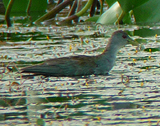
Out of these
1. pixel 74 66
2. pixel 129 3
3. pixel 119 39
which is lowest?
pixel 74 66

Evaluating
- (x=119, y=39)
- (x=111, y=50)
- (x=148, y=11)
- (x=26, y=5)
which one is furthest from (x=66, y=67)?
(x=26, y=5)

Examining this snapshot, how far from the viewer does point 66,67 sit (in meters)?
8.21

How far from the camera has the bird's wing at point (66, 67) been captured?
8031 mm

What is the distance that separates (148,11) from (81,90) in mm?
6197

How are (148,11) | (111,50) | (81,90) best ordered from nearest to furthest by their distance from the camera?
(81,90)
(111,50)
(148,11)

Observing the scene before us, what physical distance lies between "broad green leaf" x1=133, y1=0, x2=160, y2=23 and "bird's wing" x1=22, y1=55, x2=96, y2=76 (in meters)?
4.45

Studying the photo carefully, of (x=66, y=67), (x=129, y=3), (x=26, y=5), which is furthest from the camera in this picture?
(x=26, y=5)

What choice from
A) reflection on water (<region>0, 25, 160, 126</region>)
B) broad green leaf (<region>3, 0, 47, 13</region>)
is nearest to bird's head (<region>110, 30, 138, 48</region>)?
reflection on water (<region>0, 25, 160, 126</region>)

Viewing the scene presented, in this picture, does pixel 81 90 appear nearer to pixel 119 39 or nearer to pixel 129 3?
pixel 119 39

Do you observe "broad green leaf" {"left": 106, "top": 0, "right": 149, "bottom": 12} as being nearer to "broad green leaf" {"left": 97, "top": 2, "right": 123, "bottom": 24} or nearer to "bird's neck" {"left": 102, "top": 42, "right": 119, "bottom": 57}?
"broad green leaf" {"left": 97, "top": 2, "right": 123, "bottom": 24}

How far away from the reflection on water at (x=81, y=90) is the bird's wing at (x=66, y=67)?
149 millimetres

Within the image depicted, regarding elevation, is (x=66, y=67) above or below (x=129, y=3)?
below

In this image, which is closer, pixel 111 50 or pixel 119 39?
pixel 111 50

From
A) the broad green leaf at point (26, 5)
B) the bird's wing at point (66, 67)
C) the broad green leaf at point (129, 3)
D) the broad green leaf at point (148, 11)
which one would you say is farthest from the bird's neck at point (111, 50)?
the broad green leaf at point (26, 5)
